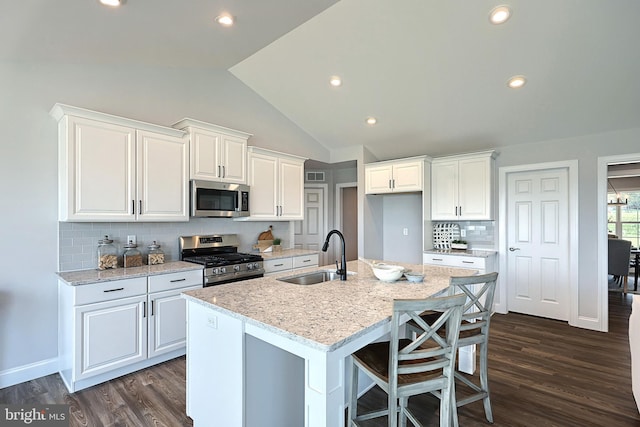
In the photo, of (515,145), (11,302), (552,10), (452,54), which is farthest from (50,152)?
(515,145)

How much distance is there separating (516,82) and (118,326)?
440 cm

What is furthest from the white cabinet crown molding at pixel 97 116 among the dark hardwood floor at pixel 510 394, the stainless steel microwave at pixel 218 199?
the dark hardwood floor at pixel 510 394

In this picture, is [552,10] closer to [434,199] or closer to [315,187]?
[434,199]

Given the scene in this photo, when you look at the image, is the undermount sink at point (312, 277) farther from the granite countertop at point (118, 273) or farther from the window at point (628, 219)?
the window at point (628, 219)

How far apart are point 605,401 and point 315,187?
4929 millimetres

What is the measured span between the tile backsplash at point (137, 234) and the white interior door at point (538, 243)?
364cm

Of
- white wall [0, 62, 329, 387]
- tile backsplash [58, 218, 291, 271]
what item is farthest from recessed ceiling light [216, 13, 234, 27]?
tile backsplash [58, 218, 291, 271]

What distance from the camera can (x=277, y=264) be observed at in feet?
13.1

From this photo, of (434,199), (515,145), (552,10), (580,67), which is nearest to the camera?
(552,10)

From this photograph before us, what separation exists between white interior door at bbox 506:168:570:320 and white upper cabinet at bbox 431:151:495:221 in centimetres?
46

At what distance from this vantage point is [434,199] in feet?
15.7

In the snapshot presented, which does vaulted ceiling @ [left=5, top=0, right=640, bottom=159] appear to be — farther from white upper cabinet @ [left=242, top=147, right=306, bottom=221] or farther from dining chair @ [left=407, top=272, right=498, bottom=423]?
dining chair @ [left=407, top=272, right=498, bottom=423]

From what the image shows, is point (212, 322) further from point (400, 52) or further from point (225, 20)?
point (400, 52)

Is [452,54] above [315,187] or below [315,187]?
above
